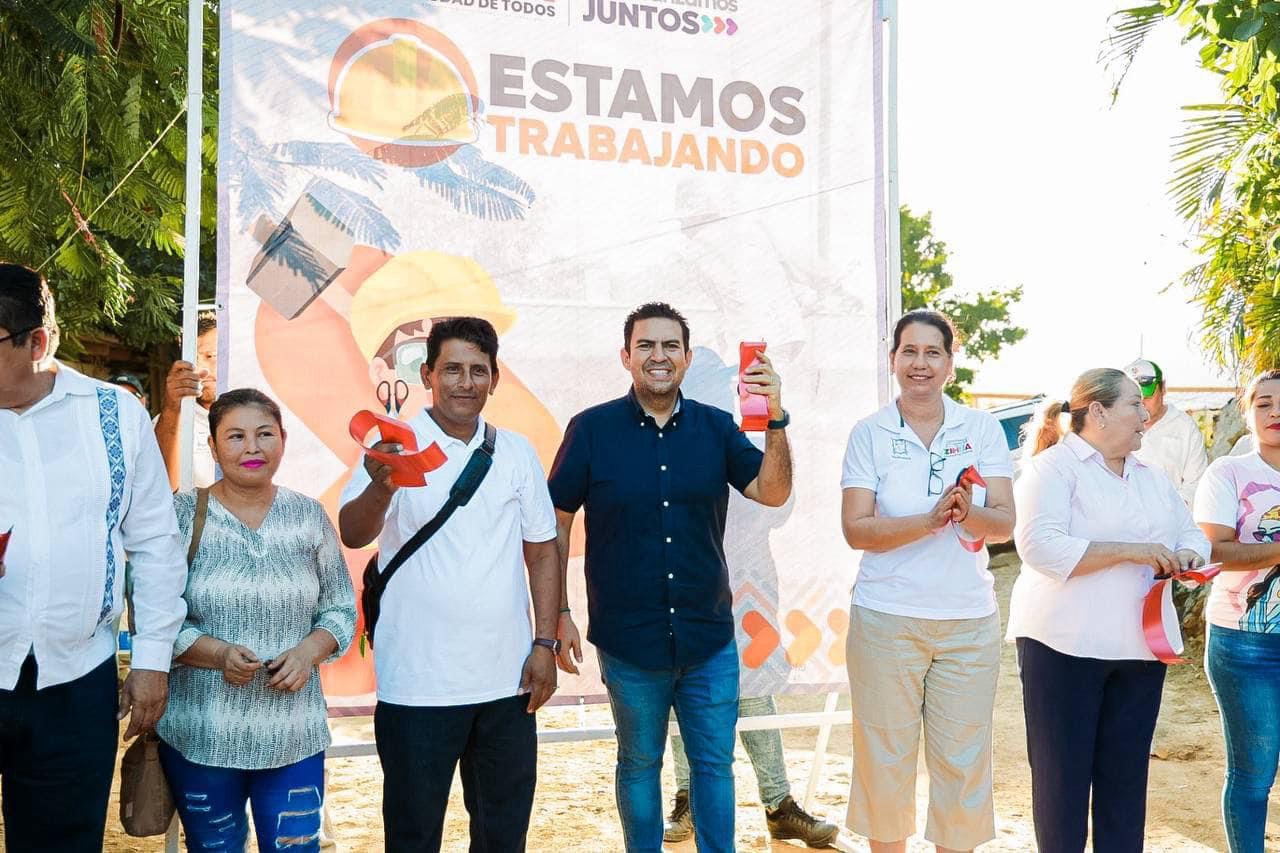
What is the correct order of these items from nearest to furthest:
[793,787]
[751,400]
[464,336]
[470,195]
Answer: [464,336], [751,400], [470,195], [793,787]

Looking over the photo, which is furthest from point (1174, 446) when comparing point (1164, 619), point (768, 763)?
point (768, 763)

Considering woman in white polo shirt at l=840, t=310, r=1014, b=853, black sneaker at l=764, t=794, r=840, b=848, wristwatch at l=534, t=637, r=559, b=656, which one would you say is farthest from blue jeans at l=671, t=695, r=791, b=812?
wristwatch at l=534, t=637, r=559, b=656

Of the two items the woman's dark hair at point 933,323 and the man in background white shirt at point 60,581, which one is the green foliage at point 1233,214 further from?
the man in background white shirt at point 60,581

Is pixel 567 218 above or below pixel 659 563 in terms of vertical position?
above

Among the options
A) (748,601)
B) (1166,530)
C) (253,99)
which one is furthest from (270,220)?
(1166,530)

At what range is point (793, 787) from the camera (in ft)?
16.0

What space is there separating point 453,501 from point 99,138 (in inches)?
117

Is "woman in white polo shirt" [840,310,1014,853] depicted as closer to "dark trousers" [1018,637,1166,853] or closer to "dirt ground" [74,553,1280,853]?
"dark trousers" [1018,637,1166,853]

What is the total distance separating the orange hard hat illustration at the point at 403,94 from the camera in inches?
135

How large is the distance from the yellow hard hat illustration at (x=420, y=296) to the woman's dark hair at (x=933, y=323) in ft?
4.13

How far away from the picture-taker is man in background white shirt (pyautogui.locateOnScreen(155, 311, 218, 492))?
10.3ft

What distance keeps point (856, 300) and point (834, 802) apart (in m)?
2.17

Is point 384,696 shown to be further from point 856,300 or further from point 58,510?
point 856,300

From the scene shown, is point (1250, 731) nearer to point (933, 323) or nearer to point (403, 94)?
point (933, 323)
